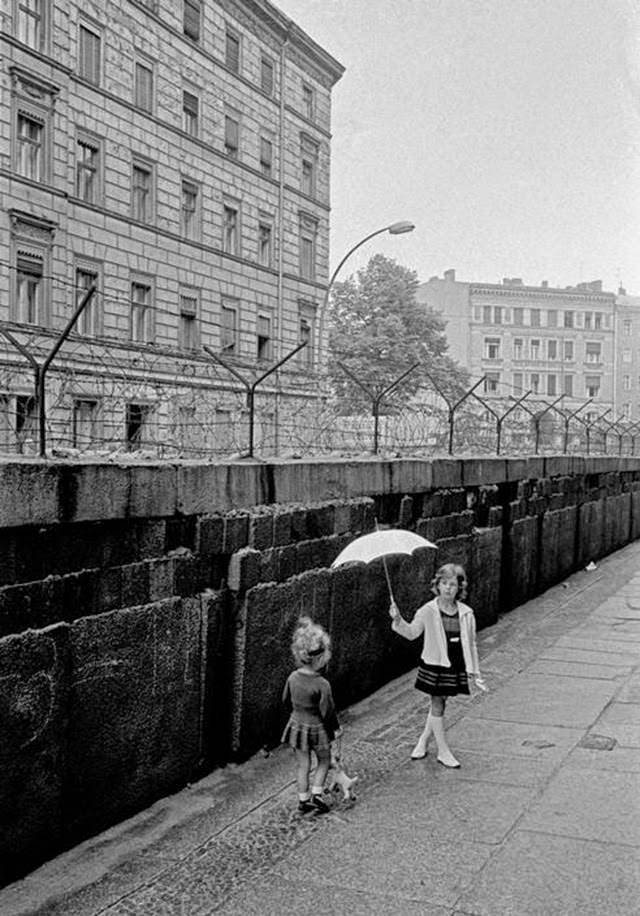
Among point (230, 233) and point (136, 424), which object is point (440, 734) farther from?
point (230, 233)

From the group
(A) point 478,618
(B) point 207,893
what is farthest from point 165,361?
(A) point 478,618

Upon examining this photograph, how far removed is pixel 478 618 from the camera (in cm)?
1234

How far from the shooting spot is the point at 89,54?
34.1ft

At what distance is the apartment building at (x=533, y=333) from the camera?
78.3m

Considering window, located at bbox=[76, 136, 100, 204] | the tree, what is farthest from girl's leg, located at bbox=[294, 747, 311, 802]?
the tree

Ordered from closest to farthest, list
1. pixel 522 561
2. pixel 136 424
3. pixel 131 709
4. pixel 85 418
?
pixel 131 709 < pixel 85 418 < pixel 136 424 < pixel 522 561

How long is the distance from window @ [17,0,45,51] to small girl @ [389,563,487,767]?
20.9ft

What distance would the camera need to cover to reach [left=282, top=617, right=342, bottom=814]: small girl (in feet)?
19.7

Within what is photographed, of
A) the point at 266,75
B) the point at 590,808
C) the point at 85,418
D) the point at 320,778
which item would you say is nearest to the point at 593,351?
the point at 266,75

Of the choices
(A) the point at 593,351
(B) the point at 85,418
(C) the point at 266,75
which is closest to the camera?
(B) the point at 85,418

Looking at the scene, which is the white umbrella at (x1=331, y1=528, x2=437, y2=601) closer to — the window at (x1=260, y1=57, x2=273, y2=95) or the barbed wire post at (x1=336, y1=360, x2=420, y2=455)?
the barbed wire post at (x1=336, y1=360, x2=420, y2=455)

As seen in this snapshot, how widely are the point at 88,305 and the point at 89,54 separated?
3117mm

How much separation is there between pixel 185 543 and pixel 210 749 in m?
1.44

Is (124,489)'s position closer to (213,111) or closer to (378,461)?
(378,461)
